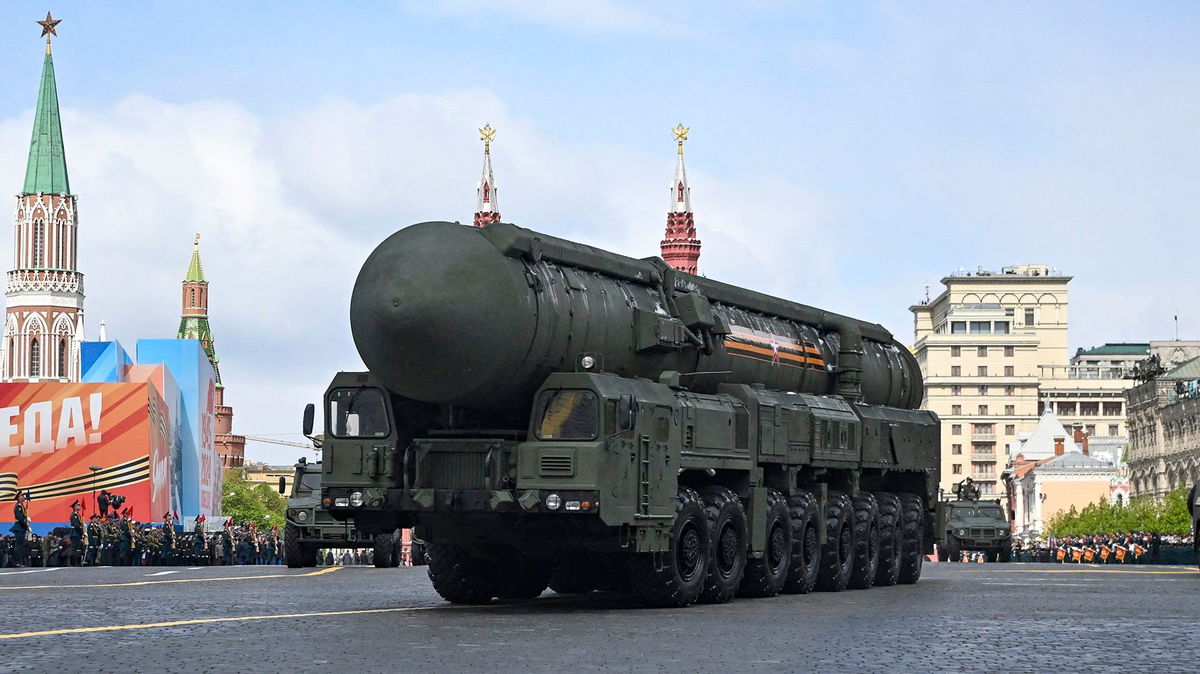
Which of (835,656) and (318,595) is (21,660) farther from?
(318,595)

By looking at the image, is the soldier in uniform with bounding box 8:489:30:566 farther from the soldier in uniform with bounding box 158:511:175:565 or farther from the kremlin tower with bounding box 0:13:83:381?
the kremlin tower with bounding box 0:13:83:381

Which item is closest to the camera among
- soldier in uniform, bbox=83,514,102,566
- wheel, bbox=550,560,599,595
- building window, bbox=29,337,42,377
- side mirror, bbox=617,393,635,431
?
side mirror, bbox=617,393,635,431

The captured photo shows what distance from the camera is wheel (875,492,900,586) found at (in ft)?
96.1

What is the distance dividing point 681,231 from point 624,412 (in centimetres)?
11692

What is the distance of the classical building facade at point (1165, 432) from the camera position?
121375 millimetres

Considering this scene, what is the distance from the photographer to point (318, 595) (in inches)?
963

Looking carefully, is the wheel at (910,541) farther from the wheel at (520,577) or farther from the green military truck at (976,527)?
the green military truck at (976,527)

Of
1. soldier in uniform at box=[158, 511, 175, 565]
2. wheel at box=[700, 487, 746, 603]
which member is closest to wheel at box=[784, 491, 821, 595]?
wheel at box=[700, 487, 746, 603]

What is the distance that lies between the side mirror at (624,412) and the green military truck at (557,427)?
2 cm

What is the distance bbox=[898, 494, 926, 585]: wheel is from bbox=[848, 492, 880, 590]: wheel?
4.94ft

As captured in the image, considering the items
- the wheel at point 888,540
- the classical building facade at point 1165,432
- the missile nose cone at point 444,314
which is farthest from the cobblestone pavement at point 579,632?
the classical building facade at point 1165,432

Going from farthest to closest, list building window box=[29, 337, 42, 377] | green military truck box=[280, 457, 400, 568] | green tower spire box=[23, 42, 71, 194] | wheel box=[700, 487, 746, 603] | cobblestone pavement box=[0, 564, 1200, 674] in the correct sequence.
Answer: building window box=[29, 337, 42, 377]
green tower spire box=[23, 42, 71, 194]
green military truck box=[280, 457, 400, 568]
wheel box=[700, 487, 746, 603]
cobblestone pavement box=[0, 564, 1200, 674]

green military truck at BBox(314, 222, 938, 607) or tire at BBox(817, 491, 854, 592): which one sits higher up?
green military truck at BBox(314, 222, 938, 607)

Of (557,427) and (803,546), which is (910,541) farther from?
(557,427)
